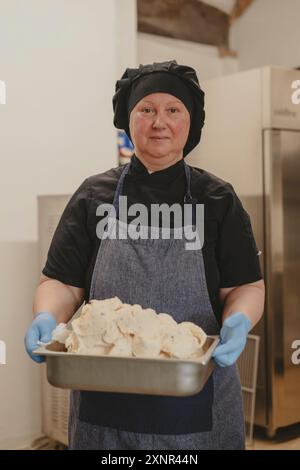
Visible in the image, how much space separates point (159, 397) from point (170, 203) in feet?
1.54

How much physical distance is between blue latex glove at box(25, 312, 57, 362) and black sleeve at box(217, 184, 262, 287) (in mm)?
422

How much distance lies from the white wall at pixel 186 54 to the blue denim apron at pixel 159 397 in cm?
208

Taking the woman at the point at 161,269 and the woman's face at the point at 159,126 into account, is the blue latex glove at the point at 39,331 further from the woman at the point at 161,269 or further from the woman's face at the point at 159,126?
the woman's face at the point at 159,126

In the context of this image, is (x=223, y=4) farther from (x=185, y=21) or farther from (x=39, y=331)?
(x=39, y=331)

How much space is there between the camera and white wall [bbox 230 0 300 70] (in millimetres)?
3318

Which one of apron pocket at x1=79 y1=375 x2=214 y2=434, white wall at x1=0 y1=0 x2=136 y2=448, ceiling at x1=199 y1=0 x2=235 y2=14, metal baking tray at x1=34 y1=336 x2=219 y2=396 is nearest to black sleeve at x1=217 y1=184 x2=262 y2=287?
apron pocket at x1=79 y1=375 x2=214 y2=434

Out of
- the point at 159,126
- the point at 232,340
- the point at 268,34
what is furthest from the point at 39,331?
the point at 268,34

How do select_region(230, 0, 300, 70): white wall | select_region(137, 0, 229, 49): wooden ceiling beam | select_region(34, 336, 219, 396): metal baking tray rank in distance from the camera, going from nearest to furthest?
1. select_region(34, 336, 219, 396): metal baking tray
2. select_region(137, 0, 229, 49): wooden ceiling beam
3. select_region(230, 0, 300, 70): white wall

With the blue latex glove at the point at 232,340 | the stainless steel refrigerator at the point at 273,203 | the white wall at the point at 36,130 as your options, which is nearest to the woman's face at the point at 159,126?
the blue latex glove at the point at 232,340

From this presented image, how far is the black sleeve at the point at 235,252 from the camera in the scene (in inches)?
53.7

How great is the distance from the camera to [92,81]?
2289 mm

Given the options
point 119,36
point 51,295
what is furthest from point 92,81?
point 51,295

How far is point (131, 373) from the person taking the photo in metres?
1.03

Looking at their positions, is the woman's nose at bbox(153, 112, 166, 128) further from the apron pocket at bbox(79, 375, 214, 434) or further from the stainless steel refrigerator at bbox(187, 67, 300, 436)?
the stainless steel refrigerator at bbox(187, 67, 300, 436)
